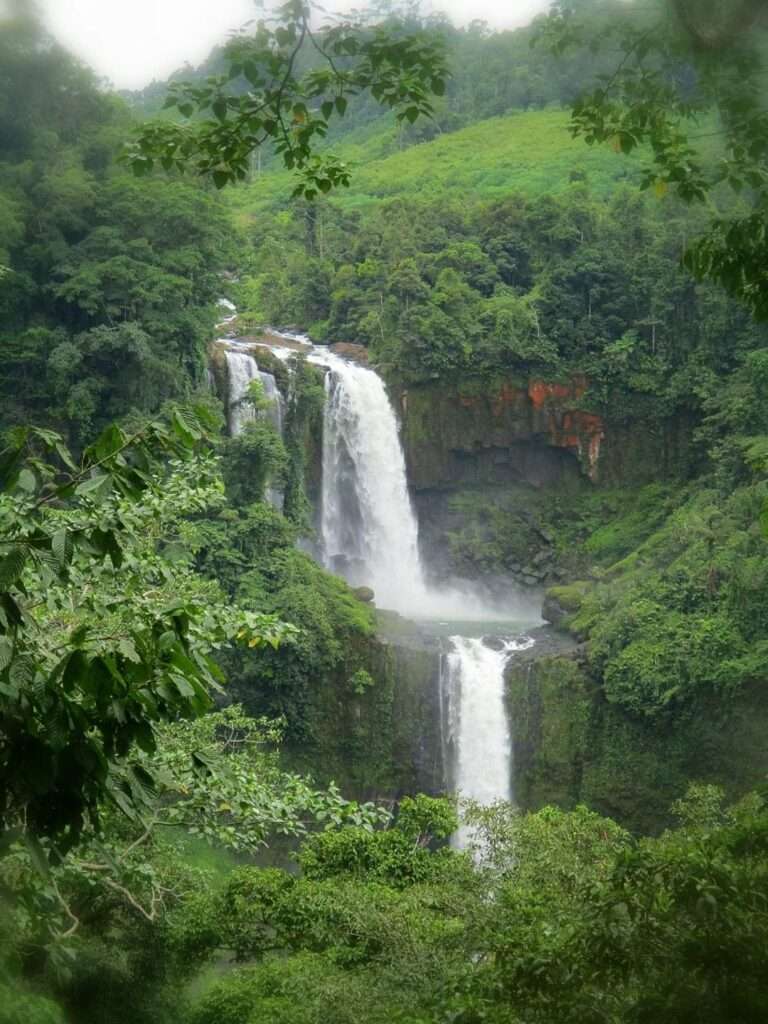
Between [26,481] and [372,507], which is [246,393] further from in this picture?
[26,481]

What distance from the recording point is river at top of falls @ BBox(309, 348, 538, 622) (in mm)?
25656

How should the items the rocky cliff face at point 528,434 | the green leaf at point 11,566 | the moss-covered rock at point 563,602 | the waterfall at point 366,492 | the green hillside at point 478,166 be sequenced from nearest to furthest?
1. the green leaf at point 11,566
2. the moss-covered rock at point 563,602
3. the waterfall at point 366,492
4. the rocky cliff face at point 528,434
5. the green hillside at point 478,166

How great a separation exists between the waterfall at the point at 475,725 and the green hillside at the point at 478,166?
841 inches

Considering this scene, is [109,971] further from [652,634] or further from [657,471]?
[657,471]

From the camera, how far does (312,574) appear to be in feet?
67.6

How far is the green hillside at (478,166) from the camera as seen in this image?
131 ft

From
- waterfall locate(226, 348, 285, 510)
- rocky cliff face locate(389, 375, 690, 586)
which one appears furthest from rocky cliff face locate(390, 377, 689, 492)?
waterfall locate(226, 348, 285, 510)

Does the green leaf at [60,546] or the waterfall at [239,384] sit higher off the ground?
the waterfall at [239,384]

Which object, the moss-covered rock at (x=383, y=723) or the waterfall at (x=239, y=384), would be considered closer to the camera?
the moss-covered rock at (x=383, y=723)

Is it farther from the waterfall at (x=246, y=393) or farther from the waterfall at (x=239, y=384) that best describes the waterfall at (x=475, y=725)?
the waterfall at (x=239, y=384)

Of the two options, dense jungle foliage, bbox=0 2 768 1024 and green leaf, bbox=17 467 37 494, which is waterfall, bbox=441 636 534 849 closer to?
dense jungle foliage, bbox=0 2 768 1024

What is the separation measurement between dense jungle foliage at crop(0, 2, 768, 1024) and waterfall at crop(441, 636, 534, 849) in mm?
1455

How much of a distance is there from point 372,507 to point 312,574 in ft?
19.4

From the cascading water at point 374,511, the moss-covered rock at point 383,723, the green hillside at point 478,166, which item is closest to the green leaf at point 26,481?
the moss-covered rock at point 383,723
